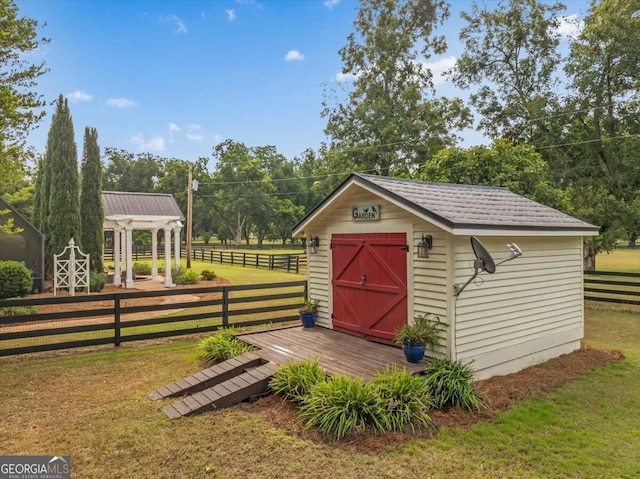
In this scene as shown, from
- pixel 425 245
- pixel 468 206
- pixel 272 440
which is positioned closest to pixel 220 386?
pixel 272 440

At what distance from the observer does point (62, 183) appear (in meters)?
15.1

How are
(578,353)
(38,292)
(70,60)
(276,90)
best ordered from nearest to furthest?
(578,353), (70,60), (38,292), (276,90)

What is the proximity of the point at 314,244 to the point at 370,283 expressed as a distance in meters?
1.73

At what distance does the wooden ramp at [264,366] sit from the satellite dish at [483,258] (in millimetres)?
1588

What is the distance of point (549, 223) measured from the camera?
6.79m

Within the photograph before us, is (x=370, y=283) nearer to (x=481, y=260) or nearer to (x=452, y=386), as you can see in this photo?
(x=481, y=260)

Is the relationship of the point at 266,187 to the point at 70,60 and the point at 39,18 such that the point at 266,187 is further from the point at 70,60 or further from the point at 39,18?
the point at 39,18

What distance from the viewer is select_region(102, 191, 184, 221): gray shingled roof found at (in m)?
17.9

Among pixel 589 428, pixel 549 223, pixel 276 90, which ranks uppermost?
pixel 276 90

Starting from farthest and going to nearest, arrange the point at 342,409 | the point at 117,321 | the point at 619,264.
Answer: the point at 619,264 → the point at 117,321 → the point at 342,409

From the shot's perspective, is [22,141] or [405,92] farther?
[405,92]

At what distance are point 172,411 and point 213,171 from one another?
1834 inches

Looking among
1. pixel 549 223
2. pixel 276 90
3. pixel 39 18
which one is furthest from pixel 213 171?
pixel 549 223

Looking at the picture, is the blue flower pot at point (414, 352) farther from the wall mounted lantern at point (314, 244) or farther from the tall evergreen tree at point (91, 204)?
the tall evergreen tree at point (91, 204)
